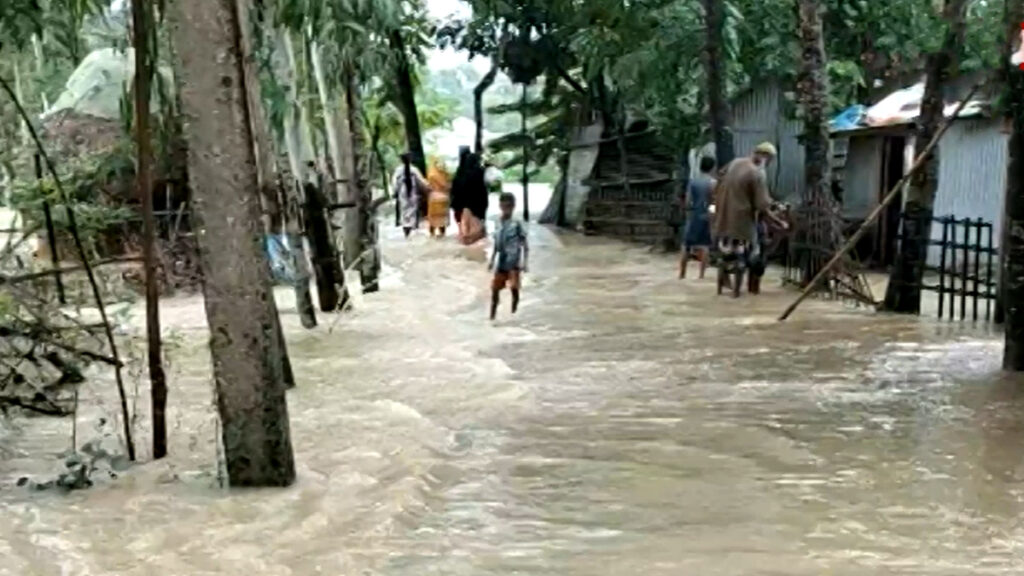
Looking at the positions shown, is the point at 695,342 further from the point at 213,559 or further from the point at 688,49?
the point at 688,49

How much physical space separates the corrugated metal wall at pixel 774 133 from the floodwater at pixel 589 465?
8.65 metres

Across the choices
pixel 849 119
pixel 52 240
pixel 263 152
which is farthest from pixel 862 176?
Result: pixel 52 240

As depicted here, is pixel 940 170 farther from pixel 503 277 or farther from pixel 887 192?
pixel 503 277

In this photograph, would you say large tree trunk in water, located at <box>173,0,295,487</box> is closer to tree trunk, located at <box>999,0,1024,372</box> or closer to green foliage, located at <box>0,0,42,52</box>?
green foliage, located at <box>0,0,42,52</box>

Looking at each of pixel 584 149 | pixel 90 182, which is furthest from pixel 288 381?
pixel 584 149

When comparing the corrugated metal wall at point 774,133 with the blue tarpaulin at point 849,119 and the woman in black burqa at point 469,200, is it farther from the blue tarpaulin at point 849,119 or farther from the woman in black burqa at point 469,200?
the woman in black burqa at point 469,200

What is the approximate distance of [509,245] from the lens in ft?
40.9

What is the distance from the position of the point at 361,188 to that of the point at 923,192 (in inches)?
238

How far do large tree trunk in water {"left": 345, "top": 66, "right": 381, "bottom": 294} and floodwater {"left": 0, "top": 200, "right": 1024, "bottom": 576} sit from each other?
299 cm

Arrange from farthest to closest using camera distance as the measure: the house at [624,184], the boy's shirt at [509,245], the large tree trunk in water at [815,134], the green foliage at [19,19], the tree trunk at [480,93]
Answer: the tree trunk at [480,93], the house at [624,184], the large tree trunk in water at [815,134], the boy's shirt at [509,245], the green foliage at [19,19]

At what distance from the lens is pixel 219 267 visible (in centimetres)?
573

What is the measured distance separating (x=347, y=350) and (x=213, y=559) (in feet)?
20.3

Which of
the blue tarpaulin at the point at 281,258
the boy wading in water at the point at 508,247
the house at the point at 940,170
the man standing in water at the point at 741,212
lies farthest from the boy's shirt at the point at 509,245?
the house at the point at 940,170

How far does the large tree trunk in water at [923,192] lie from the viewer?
1170 centimetres
